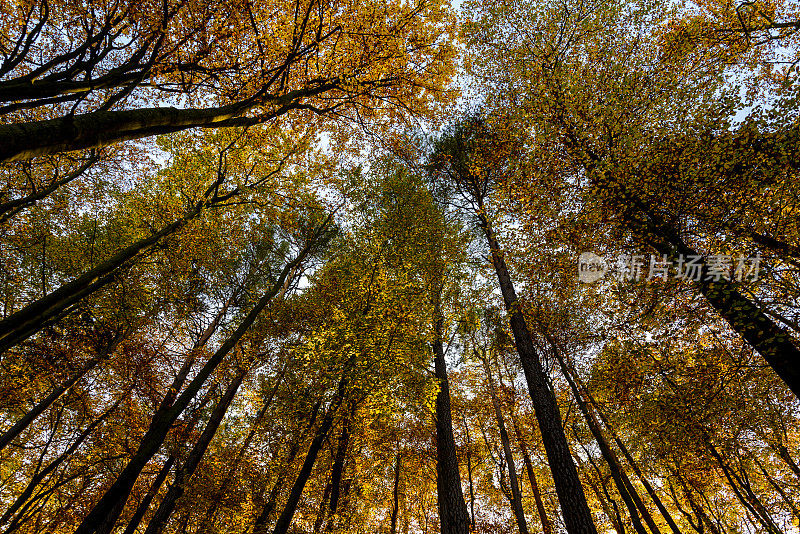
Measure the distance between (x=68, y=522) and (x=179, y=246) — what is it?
10292mm

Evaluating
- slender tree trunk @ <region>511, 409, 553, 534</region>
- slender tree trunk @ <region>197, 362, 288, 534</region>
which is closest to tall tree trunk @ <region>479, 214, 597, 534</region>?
slender tree trunk @ <region>197, 362, 288, 534</region>

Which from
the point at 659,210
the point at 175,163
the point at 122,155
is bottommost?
the point at 659,210

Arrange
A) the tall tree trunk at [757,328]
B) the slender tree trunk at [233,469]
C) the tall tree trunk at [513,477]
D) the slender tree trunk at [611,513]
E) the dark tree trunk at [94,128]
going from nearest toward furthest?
the dark tree trunk at [94,128]
the tall tree trunk at [757,328]
the slender tree trunk at [233,469]
the tall tree trunk at [513,477]
the slender tree trunk at [611,513]

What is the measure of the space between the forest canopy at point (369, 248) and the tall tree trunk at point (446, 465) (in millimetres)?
104

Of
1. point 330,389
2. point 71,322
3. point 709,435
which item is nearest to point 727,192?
point 709,435

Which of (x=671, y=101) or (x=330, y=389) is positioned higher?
(x=671, y=101)

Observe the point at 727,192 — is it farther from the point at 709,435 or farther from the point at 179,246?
the point at 179,246

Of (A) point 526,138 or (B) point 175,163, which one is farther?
(B) point 175,163

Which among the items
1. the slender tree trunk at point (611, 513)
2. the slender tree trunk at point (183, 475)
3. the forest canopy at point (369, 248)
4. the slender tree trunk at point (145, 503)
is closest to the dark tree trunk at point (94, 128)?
the forest canopy at point (369, 248)

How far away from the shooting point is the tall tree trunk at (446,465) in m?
7.27

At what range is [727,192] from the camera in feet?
18.3

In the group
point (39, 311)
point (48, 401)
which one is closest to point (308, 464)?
point (48, 401)

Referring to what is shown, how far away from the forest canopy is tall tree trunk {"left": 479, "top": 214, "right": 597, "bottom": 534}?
6 centimetres

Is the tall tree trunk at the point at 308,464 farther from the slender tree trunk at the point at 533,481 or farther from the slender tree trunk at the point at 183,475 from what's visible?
the slender tree trunk at the point at 533,481
